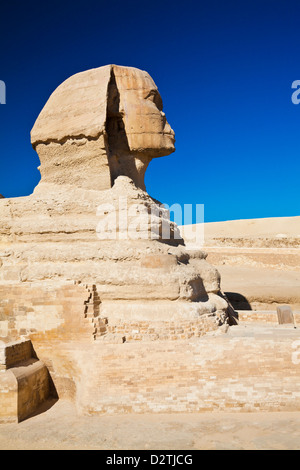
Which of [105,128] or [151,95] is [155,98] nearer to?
[151,95]

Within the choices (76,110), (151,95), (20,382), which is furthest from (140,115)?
(20,382)

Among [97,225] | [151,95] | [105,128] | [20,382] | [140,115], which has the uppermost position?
[151,95]

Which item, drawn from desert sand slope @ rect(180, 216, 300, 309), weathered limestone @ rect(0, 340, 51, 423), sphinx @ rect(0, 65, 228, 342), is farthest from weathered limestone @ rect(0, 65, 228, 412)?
desert sand slope @ rect(180, 216, 300, 309)

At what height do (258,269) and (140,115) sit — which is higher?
(140,115)

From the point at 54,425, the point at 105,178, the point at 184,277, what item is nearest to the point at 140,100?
the point at 105,178

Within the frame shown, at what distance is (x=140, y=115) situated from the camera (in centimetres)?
901

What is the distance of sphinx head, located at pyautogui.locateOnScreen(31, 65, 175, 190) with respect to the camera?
28.2 feet

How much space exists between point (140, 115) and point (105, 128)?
0.98 metres

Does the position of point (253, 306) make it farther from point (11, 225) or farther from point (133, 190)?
point (11, 225)

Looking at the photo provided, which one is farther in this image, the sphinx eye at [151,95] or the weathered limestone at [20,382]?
the sphinx eye at [151,95]

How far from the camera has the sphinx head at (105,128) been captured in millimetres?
8586

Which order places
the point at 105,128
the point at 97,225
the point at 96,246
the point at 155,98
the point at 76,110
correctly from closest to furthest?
the point at 96,246 → the point at 97,225 → the point at 105,128 → the point at 76,110 → the point at 155,98

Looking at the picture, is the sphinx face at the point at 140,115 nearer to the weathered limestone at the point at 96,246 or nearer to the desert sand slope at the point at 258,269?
the weathered limestone at the point at 96,246

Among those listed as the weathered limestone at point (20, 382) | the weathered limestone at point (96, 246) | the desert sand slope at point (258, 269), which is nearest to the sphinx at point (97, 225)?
the weathered limestone at point (96, 246)
